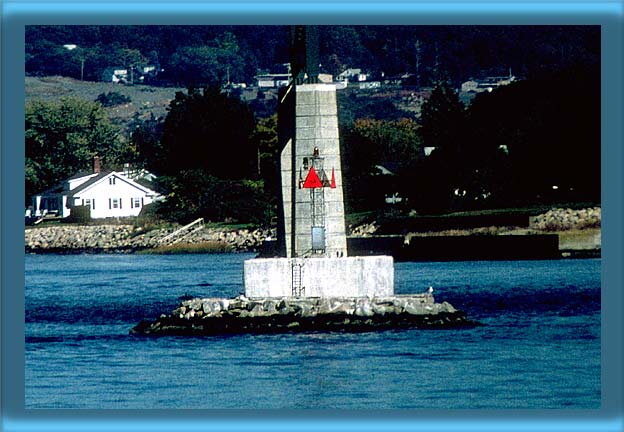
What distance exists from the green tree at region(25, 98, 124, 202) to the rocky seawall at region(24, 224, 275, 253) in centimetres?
264

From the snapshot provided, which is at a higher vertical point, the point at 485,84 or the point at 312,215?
the point at 485,84

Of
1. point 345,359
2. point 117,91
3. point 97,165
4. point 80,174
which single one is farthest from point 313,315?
point 97,165

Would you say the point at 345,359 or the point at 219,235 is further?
the point at 219,235

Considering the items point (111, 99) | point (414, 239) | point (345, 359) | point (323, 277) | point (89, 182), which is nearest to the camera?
point (345, 359)

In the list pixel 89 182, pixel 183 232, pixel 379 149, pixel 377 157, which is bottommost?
pixel 183 232

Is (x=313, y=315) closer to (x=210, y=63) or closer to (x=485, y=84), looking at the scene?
(x=485, y=84)

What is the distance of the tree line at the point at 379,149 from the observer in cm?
4181

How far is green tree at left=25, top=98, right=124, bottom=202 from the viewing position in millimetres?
52638

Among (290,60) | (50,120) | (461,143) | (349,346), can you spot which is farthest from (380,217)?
(349,346)

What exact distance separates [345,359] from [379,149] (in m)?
28.0

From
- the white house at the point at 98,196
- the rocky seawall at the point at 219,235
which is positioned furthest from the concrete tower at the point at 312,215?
the white house at the point at 98,196

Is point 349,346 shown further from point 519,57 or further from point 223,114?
point 223,114

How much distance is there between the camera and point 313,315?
3572 centimetres

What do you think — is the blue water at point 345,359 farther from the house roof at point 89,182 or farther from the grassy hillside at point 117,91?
the house roof at point 89,182
